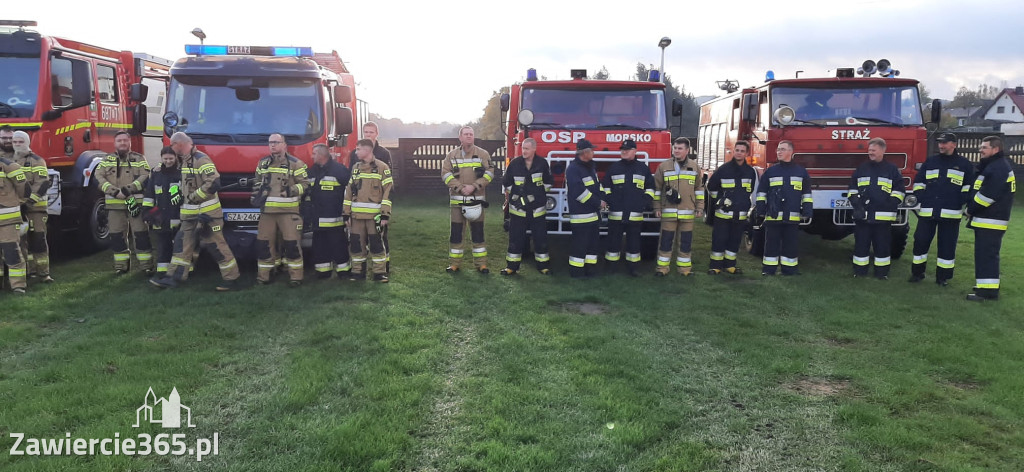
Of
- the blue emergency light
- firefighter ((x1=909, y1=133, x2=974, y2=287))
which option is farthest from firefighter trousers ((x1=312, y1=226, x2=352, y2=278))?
firefighter ((x1=909, y1=133, x2=974, y2=287))

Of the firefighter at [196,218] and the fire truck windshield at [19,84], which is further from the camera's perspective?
the fire truck windshield at [19,84]

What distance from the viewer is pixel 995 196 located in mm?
6789

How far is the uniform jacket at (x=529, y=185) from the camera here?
7824 mm

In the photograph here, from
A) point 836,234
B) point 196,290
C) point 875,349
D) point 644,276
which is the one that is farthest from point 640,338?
point 836,234

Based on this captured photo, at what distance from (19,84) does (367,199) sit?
469 cm

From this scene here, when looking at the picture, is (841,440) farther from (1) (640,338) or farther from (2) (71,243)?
(2) (71,243)

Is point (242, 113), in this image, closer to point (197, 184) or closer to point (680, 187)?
point (197, 184)

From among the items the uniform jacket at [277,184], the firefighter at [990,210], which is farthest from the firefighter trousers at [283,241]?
the firefighter at [990,210]

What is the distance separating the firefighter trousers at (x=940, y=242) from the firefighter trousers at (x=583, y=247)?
3.70m

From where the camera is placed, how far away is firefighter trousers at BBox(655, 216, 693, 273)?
26.8ft

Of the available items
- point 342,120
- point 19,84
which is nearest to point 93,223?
point 19,84

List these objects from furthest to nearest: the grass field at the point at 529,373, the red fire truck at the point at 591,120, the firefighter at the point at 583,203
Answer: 1. the red fire truck at the point at 591,120
2. the firefighter at the point at 583,203
3. the grass field at the point at 529,373

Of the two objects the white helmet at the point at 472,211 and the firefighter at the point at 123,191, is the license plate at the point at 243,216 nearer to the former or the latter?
the firefighter at the point at 123,191

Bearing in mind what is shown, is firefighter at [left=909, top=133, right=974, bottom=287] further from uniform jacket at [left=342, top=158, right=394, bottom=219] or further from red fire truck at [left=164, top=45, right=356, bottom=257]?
red fire truck at [left=164, top=45, right=356, bottom=257]
